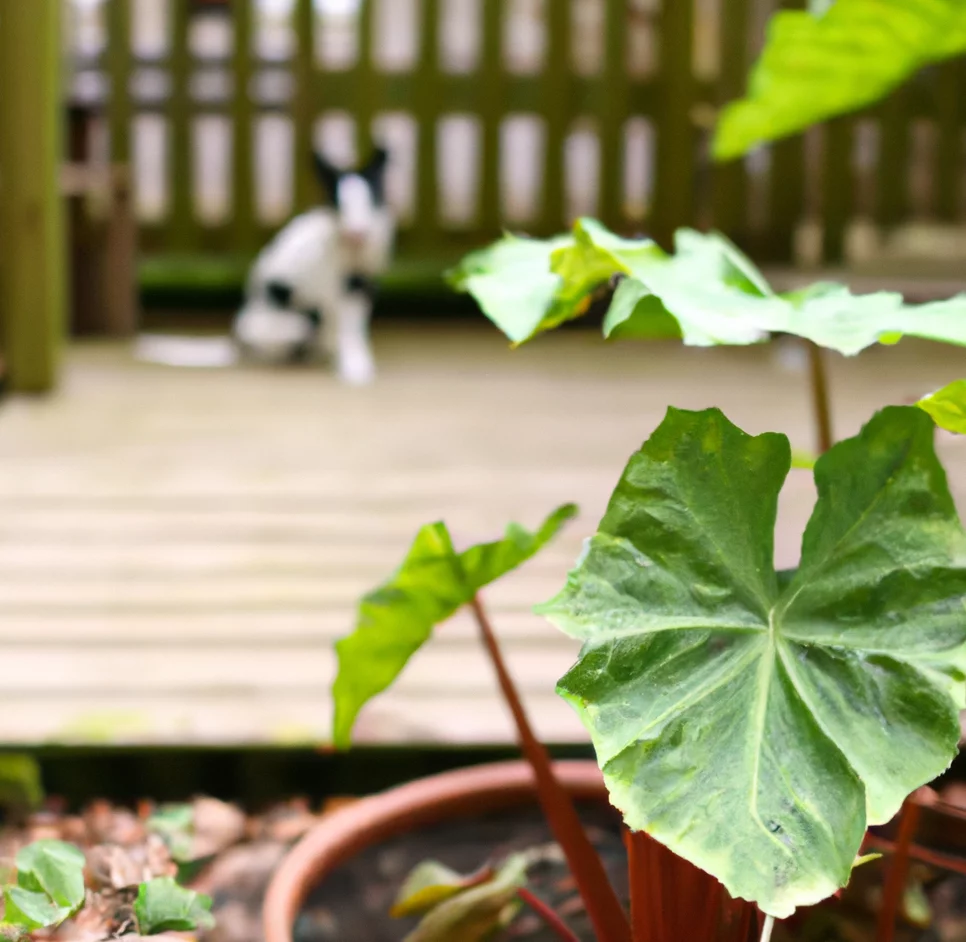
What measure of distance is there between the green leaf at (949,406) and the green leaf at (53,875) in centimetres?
51

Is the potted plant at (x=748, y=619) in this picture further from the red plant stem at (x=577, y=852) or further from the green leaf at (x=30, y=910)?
the green leaf at (x=30, y=910)

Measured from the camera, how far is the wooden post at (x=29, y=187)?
2.54 meters

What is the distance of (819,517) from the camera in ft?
1.75

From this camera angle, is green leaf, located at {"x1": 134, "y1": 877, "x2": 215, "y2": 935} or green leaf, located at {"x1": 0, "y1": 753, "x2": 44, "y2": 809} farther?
green leaf, located at {"x1": 0, "y1": 753, "x2": 44, "y2": 809}

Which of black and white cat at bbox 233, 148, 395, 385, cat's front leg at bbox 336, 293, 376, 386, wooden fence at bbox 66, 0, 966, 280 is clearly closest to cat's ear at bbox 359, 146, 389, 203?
black and white cat at bbox 233, 148, 395, 385

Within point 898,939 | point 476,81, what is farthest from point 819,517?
point 476,81

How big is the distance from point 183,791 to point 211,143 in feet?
14.4

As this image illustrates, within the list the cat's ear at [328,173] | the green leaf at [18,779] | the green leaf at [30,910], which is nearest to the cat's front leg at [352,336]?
the cat's ear at [328,173]

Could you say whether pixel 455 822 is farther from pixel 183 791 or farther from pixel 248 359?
pixel 248 359

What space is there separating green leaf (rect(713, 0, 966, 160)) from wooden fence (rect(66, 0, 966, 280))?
12.4 feet

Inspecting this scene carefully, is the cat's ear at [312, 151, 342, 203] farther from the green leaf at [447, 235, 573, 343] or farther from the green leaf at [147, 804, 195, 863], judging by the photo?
the green leaf at [447, 235, 573, 343]

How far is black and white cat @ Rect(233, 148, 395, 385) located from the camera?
3480 millimetres

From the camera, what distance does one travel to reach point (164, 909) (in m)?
0.65

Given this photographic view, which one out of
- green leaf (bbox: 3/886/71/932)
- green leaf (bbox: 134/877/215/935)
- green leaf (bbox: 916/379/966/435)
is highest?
green leaf (bbox: 916/379/966/435)
